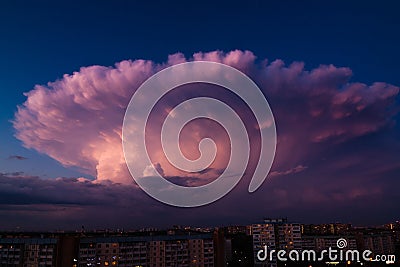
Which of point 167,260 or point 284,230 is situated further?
point 284,230

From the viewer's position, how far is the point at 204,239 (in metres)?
25.7

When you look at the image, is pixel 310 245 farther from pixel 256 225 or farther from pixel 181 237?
pixel 181 237

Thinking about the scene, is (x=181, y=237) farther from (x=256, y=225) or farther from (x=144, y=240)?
(x=256, y=225)

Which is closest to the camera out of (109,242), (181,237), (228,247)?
(109,242)

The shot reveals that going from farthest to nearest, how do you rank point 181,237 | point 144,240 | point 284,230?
1. point 284,230
2. point 181,237
3. point 144,240

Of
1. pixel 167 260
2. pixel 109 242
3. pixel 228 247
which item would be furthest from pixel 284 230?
pixel 109 242

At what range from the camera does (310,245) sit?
141 feet

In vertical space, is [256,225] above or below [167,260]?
above

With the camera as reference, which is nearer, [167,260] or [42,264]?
[42,264]

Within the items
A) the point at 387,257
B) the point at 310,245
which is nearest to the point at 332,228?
the point at 310,245

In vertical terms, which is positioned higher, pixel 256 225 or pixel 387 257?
pixel 256 225

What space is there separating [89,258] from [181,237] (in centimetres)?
670

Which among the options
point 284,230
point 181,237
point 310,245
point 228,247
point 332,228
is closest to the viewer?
point 181,237

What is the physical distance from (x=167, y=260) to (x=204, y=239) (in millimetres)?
3315
